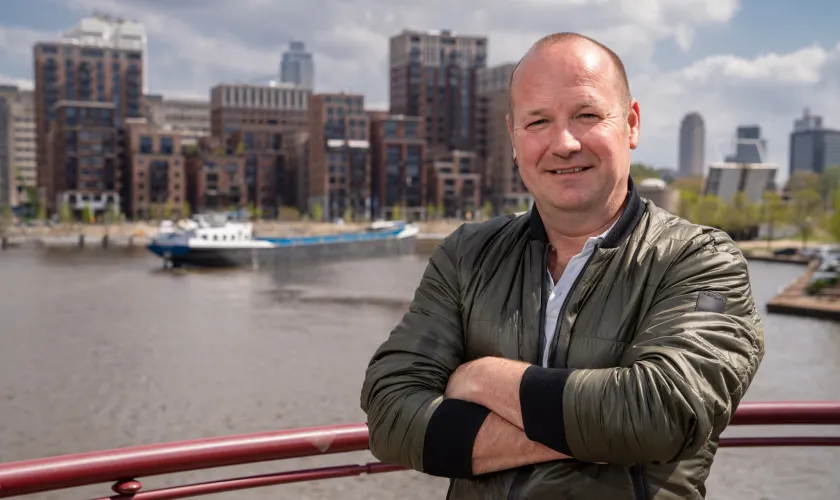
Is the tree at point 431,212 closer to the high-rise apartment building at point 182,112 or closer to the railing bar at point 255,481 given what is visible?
the high-rise apartment building at point 182,112

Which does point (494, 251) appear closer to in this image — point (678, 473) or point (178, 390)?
point (678, 473)

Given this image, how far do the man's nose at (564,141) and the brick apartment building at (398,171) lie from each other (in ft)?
290

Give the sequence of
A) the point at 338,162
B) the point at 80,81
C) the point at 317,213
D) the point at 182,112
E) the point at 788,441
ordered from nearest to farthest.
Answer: the point at 788,441 → the point at 317,213 → the point at 338,162 → the point at 80,81 → the point at 182,112

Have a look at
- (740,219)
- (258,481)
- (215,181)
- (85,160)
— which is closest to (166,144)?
(215,181)

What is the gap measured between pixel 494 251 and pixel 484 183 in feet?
327

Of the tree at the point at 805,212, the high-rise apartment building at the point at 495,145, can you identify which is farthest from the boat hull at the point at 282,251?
the high-rise apartment building at the point at 495,145

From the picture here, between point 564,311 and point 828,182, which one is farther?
point 828,182

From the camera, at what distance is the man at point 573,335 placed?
126 centimetres

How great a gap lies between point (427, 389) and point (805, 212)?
84665mm

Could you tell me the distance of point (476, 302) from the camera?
4.78 feet

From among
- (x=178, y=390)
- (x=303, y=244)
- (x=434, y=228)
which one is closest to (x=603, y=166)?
(x=178, y=390)

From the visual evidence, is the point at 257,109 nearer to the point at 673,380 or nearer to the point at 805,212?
the point at 805,212

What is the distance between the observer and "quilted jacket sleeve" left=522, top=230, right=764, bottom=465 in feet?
4.06

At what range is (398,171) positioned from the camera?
90312 mm
